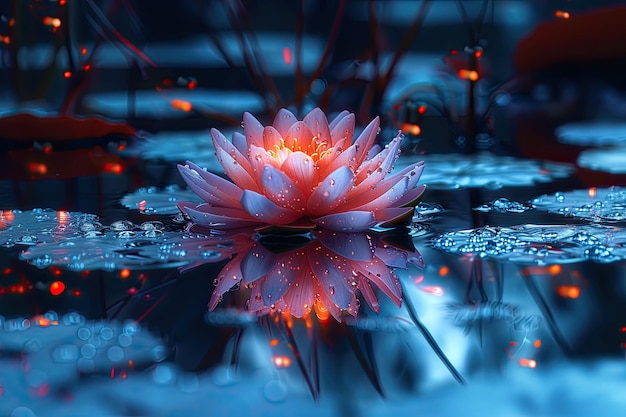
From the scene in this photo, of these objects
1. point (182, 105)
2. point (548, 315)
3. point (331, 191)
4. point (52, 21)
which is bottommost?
point (548, 315)

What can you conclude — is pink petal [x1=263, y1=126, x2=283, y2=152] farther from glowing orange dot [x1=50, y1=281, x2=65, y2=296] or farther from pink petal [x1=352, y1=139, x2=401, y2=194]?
glowing orange dot [x1=50, y1=281, x2=65, y2=296]

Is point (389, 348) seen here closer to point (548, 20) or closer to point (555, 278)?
point (555, 278)

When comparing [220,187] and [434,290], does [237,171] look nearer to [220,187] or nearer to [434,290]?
[220,187]

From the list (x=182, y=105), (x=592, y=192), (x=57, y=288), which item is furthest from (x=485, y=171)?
(x=182, y=105)

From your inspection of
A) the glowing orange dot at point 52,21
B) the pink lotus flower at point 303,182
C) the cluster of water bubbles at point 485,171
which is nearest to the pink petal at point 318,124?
the pink lotus flower at point 303,182

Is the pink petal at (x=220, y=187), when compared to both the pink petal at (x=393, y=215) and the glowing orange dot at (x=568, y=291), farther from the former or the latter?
the glowing orange dot at (x=568, y=291)

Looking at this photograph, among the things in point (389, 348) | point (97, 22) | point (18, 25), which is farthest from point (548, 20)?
point (389, 348)
